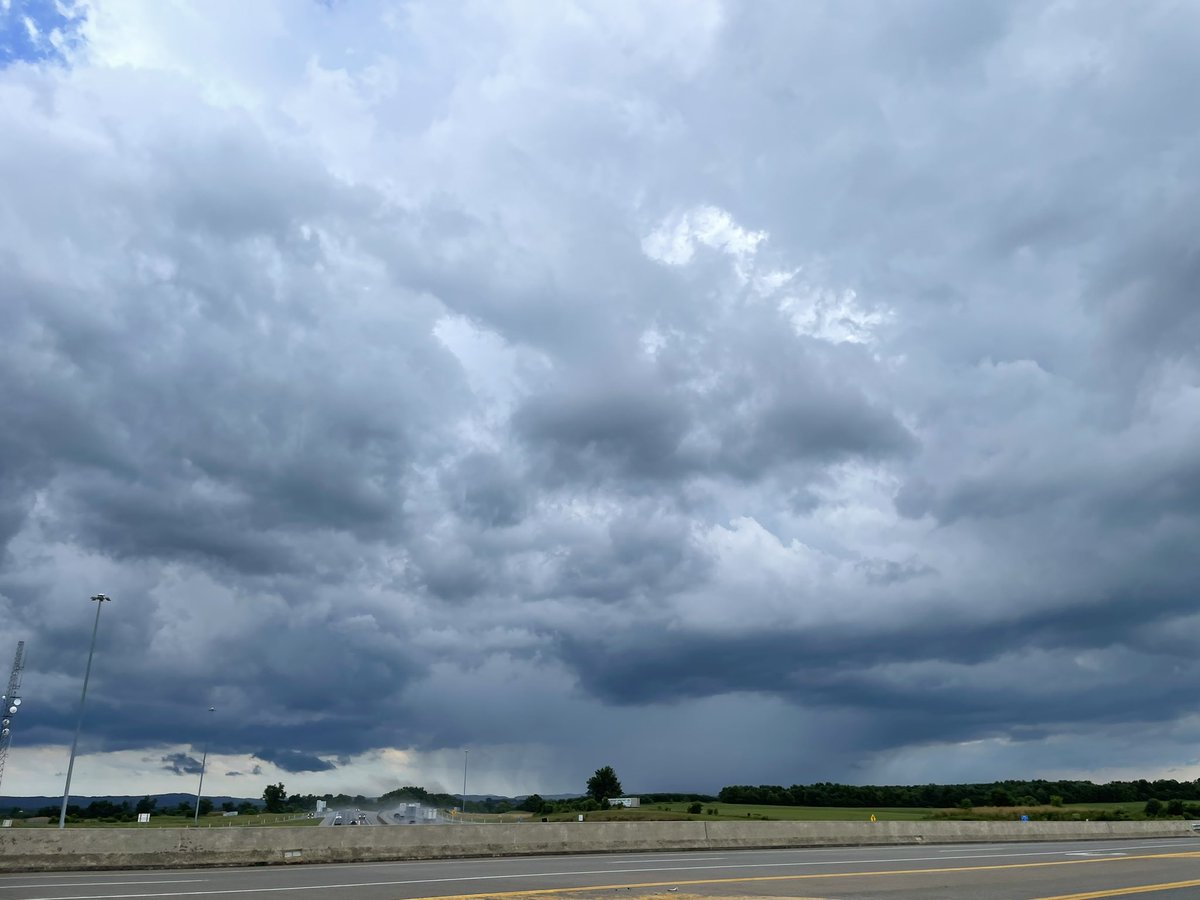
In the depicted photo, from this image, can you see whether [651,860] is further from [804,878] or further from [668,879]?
[668,879]

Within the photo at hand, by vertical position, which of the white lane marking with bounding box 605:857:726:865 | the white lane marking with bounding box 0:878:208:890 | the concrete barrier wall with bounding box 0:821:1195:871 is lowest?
the white lane marking with bounding box 605:857:726:865

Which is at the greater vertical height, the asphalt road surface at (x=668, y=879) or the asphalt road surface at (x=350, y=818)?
the asphalt road surface at (x=350, y=818)

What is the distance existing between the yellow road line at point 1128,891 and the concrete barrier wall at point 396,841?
17396mm

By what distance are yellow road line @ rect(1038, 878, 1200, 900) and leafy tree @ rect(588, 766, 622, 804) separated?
15277 cm

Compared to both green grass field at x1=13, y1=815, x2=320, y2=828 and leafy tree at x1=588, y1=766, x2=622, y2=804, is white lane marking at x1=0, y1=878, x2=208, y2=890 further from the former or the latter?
leafy tree at x1=588, y1=766, x2=622, y2=804

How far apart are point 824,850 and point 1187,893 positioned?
1902 cm

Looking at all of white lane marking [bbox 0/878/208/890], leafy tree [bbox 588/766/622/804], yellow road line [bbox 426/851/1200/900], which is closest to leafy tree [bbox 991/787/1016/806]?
leafy tree [bbox 588/766/622/804]

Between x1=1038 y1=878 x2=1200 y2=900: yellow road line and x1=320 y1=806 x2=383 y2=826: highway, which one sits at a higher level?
x1=320 y1=806 x2=383 y2=826: highway

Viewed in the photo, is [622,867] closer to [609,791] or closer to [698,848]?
[698,848]

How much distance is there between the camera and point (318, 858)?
2714cm

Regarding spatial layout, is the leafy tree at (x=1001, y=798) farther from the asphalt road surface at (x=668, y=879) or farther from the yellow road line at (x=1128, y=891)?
the yellow road line at (x=1128, y=891)

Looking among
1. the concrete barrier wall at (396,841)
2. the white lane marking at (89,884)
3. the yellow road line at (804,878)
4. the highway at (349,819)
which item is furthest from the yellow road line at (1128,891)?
the highway at (349,819)

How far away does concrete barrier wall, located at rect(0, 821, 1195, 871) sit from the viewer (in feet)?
79.3

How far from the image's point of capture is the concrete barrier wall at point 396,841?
951 inches
